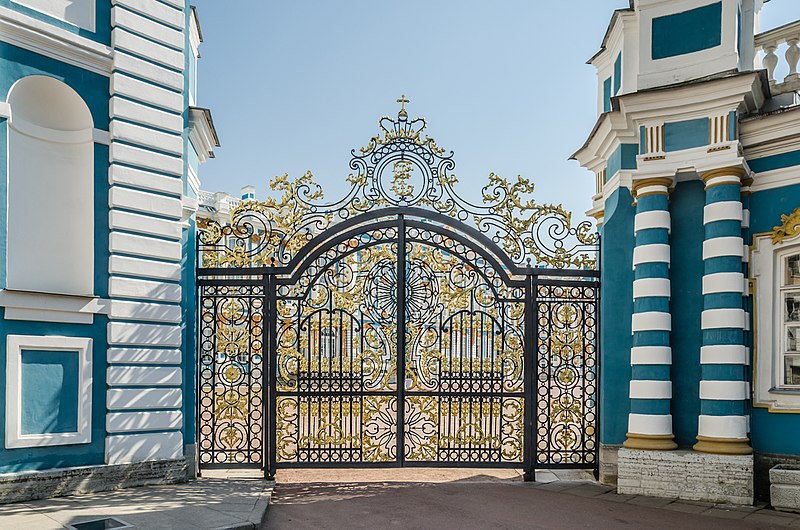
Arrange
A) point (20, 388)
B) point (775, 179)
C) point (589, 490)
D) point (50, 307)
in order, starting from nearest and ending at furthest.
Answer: point (20, 388) < point (50, 307) < point (775, 179) < point (589, 490)

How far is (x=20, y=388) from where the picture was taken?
259 inches

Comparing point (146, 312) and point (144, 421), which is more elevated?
point (146, 312)

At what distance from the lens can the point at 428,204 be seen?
845cm

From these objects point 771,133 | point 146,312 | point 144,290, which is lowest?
point 146,312

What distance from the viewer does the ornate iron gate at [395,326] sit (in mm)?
8195

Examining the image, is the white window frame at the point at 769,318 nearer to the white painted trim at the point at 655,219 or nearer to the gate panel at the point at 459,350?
the white painted trim at the point at 655,219

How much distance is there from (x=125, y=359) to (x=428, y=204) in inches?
148

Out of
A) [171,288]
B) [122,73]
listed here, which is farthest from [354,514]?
[122,73]

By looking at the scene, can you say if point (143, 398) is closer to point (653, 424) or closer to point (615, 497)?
point (615, 497)

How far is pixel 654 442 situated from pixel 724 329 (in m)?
1.41

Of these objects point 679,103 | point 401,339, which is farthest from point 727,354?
point 401,339

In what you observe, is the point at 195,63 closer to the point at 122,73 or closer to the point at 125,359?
the point at 122,73

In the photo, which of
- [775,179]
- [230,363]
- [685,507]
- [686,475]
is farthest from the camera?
[230,363]

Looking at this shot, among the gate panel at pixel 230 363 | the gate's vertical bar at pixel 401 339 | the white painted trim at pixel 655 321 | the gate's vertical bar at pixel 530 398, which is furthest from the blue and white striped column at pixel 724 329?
the gate panel at pixel 230 363
